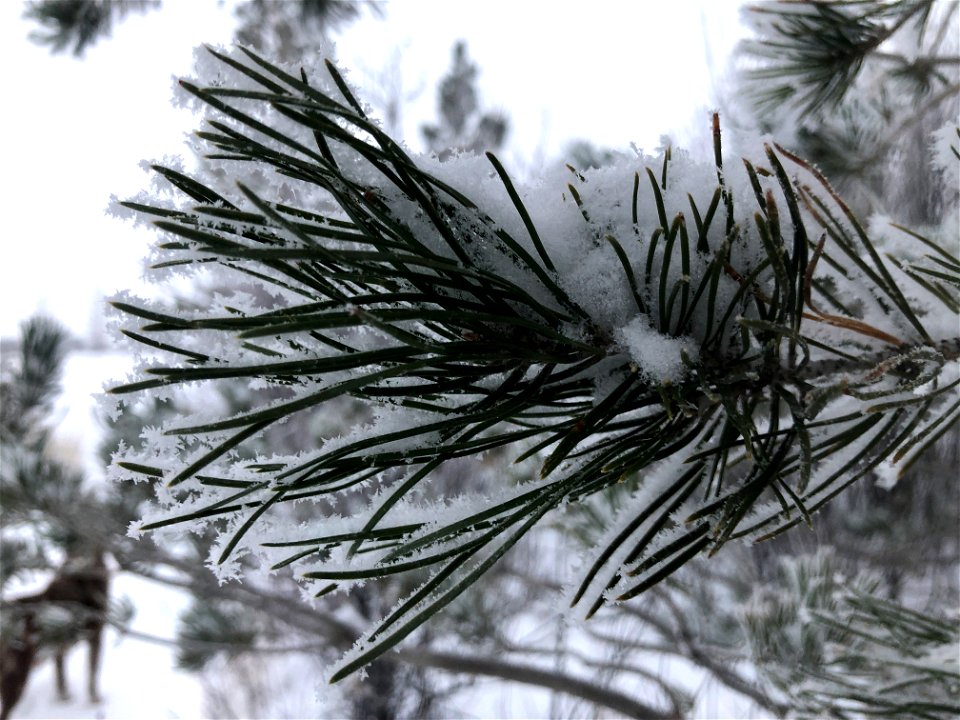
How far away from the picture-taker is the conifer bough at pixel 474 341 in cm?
25

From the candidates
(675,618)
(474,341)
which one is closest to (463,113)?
(675,618)

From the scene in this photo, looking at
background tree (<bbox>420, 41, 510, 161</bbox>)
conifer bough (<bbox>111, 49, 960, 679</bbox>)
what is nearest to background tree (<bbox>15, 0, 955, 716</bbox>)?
conifer bough (<bbox>111, 49, 960, 679</bbox>)

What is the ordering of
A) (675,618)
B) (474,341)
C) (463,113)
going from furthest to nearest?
1. (463,113)
2. (675,618)
3. (474,341)

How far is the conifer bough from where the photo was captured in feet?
0.80

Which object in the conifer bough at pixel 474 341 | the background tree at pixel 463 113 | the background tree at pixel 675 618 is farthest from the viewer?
the background tree at pixel 463 113

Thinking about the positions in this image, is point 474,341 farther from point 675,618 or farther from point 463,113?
point 463,113

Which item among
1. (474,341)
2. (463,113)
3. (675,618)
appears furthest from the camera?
(463,113)

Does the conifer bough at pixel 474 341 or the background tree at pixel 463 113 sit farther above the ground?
the background tree at pixel 463 113

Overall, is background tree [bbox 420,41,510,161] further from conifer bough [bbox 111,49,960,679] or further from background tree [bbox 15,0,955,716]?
conifer bough [bbox 111,49,960,679]

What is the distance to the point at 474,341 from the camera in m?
0.28

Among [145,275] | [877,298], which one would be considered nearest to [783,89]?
[877,298]

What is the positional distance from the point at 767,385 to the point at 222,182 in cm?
29

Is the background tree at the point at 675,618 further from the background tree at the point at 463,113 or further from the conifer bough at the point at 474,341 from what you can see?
the background tree at the point at 463,113

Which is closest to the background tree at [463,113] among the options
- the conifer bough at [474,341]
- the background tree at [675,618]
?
A: the background tree at [675,618]
